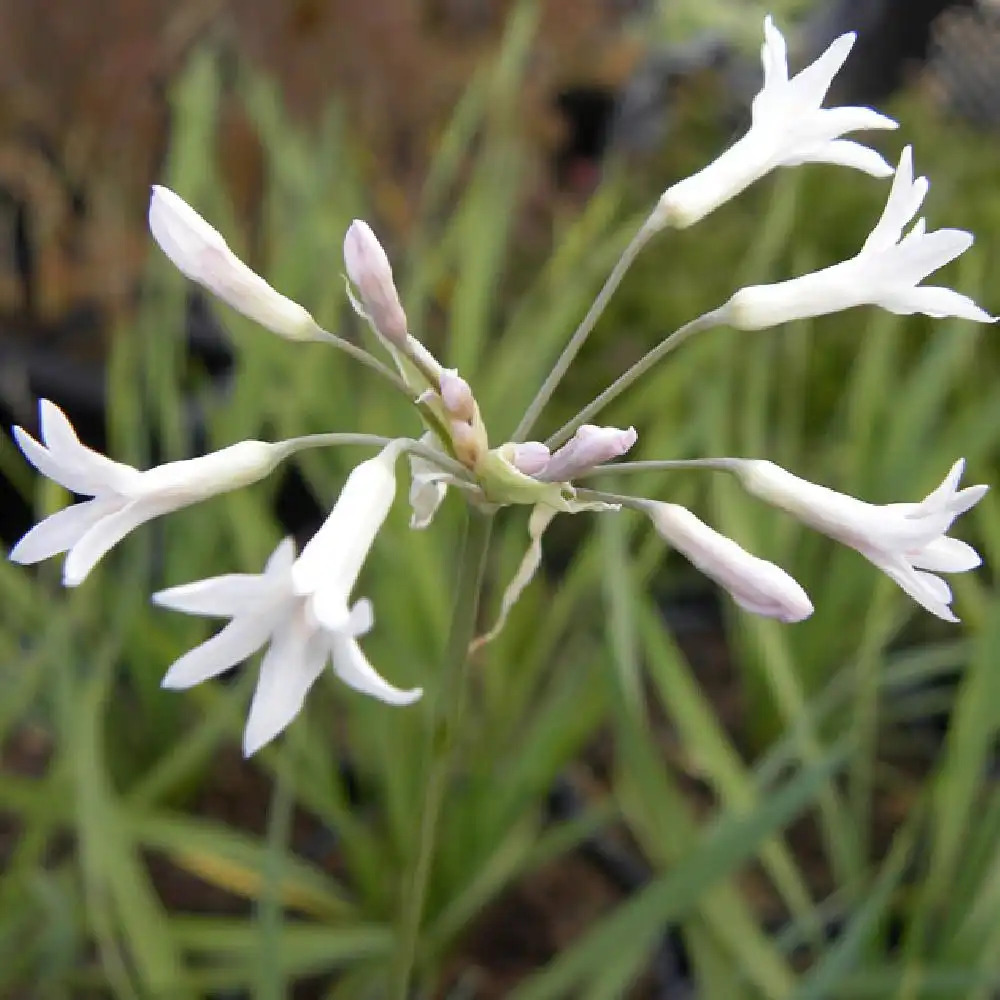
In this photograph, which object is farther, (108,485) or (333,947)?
(333,947)

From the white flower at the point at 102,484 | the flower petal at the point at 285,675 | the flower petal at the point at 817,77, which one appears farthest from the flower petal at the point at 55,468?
the flower petal at the point at 817,77

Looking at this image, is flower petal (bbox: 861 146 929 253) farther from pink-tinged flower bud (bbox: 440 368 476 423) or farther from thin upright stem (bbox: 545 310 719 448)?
pink-tinged flower bud (bbox: 440 368 476 423)

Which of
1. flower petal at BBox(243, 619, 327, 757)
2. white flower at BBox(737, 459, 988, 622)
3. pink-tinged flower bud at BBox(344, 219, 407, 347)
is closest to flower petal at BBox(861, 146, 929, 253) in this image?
white flower at BBox(737, 459, 988, 622)

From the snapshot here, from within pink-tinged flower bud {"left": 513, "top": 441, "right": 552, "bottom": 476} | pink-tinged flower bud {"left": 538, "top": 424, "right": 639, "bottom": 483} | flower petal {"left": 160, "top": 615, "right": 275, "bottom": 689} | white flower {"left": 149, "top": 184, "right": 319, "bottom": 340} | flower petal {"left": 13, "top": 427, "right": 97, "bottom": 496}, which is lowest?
flower petal {"left": 160, "top": 615, "right": 275, "bottom": 689}

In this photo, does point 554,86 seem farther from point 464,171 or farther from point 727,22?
point 727,22

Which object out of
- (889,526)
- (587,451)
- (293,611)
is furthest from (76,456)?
(889,526)

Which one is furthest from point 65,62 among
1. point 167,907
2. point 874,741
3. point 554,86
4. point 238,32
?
point 874,741

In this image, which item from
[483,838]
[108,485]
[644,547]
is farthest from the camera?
[644,547]

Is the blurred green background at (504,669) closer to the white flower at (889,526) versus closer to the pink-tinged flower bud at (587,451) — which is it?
the white flower at (889,526)
